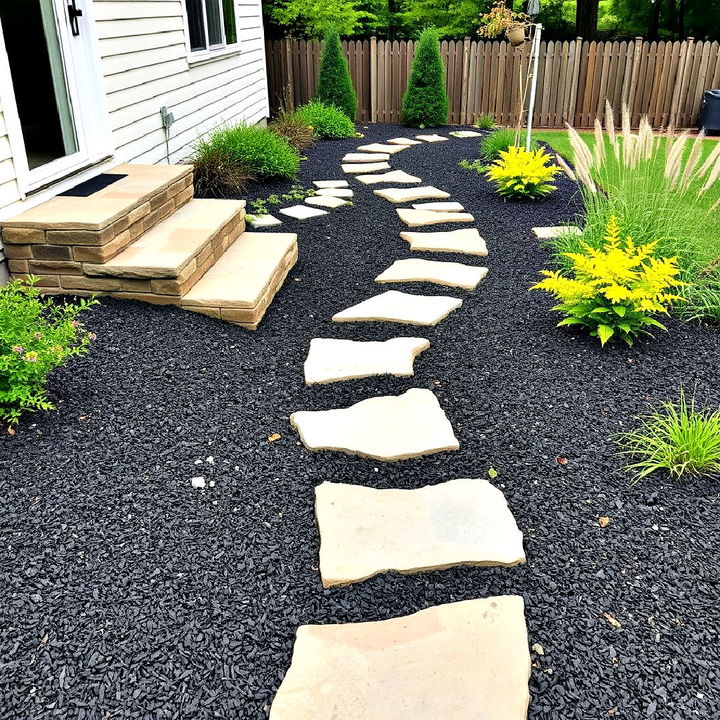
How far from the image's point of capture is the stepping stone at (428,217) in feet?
17.0

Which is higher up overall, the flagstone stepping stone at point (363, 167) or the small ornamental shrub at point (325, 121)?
the small ornamental shrub at point (325, 121)

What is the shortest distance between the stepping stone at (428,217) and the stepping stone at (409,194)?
392 mm

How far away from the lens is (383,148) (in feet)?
26.6

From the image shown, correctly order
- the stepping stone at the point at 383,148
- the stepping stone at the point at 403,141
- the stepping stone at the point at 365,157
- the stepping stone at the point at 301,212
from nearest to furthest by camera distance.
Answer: the stepping stone at the point at 301,212 → the stepping stone at the point at 365,157 → the stepping stone at the point at 383,148 → the stepping stone at the point at 403,141

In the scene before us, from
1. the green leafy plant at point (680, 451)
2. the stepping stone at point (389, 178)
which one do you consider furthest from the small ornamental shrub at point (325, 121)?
the green leafy plant at point (680, 451)

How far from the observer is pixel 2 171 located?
11.1 ft

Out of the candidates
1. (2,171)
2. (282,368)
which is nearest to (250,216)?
(2,171)

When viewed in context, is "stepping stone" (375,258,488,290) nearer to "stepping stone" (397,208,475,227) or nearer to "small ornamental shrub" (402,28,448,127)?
"stepping stone" (397,208,475,227)

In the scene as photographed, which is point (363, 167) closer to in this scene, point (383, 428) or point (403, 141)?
point (403, 141)

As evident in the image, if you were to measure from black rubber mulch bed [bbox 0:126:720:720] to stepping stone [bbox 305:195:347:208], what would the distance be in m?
2.50

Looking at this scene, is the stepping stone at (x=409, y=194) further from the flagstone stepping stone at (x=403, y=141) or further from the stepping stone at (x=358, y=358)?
the stepping stone at (x=358, y=358)

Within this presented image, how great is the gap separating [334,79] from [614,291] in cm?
766

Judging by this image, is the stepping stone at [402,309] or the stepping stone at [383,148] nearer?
the stepping stone at [402,309]

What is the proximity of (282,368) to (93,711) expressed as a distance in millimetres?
1713
